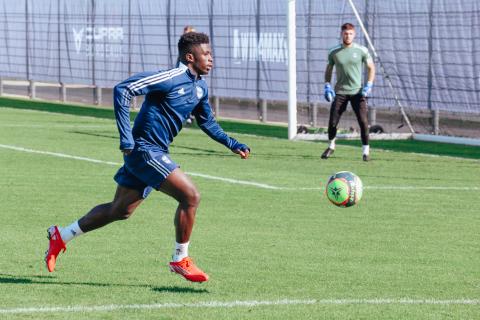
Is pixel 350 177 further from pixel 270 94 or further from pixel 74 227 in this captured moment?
pixel 270 94

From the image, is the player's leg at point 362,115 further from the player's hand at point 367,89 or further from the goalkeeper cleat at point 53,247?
the goalkeeper cleat at point 53,247

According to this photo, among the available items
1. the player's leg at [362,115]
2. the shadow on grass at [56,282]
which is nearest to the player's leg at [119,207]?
the shadow on grass at [56,282]

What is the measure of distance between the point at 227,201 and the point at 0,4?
2588cm

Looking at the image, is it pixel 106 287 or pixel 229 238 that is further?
pixel 229 238

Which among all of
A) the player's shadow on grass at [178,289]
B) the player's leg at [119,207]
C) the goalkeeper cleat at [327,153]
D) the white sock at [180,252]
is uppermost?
the player's leg at [119,207]

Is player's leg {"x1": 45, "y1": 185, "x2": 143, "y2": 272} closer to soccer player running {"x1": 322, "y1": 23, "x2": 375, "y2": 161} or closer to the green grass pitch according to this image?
the green grass pitch

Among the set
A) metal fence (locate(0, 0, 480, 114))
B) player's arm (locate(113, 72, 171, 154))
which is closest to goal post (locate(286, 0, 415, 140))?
metal fence (locate(0, 0, 480, 114))

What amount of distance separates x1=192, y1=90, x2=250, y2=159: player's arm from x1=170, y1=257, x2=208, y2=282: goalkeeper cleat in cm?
119

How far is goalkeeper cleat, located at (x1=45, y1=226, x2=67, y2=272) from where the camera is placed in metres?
10.2

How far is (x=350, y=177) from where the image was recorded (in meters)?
12.0

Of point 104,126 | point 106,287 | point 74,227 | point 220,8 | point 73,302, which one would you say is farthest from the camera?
point 220,8

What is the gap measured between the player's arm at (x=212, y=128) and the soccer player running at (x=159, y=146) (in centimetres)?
4

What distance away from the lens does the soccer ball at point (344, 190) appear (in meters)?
12.0

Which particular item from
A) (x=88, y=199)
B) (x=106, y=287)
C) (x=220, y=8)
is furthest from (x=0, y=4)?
(x=106, y=287)
